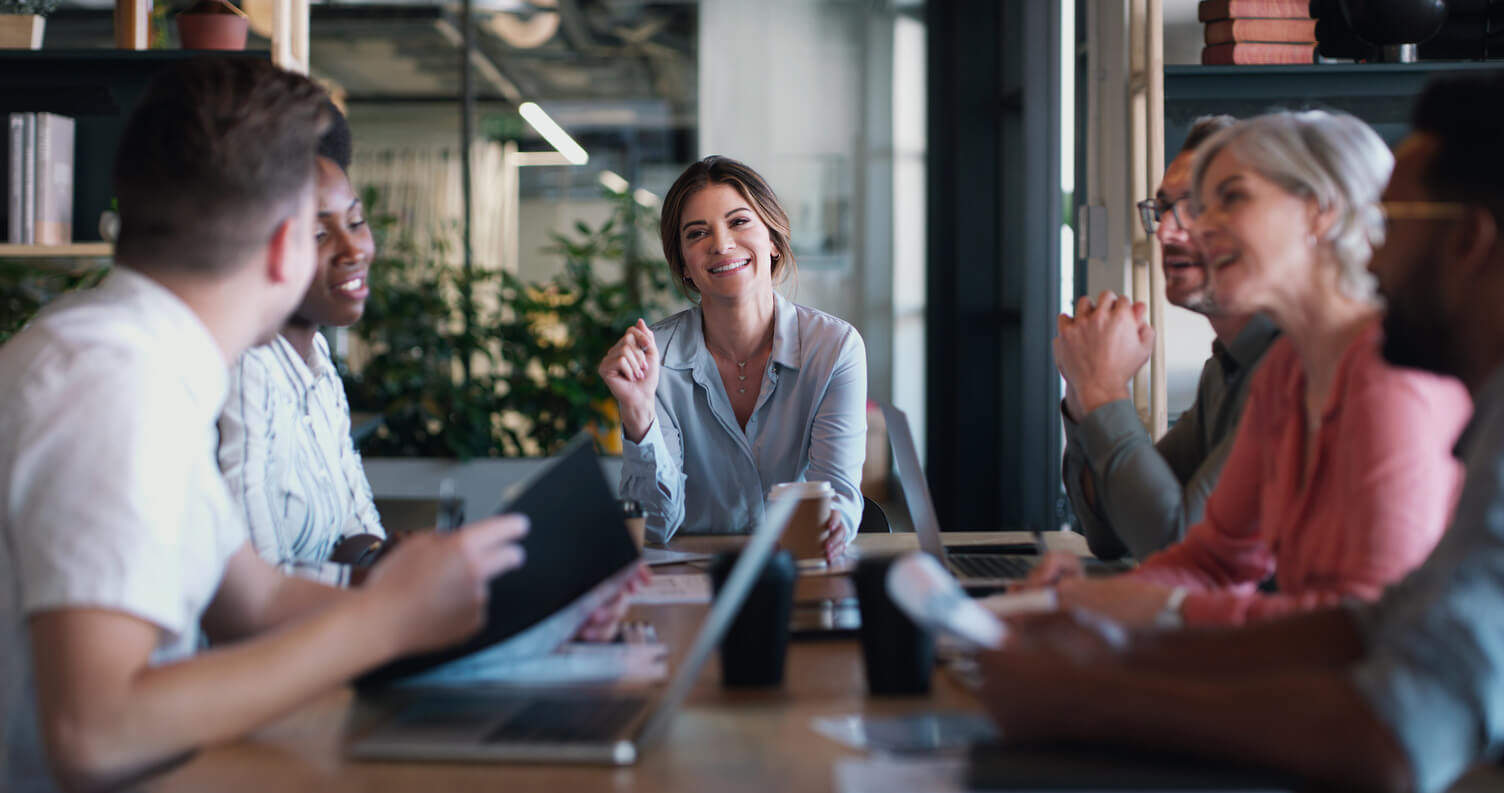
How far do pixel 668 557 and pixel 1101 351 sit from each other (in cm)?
78

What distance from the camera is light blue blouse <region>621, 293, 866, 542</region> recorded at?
8.61ft

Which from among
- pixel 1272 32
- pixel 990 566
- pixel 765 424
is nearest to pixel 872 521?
pixel 765 424

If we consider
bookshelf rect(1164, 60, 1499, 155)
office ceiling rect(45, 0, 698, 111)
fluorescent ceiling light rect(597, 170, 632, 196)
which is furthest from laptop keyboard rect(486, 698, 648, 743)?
office ceiling rect(45, 0, 698, 111)

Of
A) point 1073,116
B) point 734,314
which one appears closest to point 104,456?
point 734,314

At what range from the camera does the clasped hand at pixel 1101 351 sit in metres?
1.92

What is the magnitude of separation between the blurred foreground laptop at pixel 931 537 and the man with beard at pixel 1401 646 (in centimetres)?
56

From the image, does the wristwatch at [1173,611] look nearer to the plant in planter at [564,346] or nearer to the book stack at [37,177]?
the book stack at [37,177]

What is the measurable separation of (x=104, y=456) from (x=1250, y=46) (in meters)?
2.93

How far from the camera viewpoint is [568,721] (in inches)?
41.0

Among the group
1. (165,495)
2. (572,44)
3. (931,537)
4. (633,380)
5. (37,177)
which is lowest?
(931,537)

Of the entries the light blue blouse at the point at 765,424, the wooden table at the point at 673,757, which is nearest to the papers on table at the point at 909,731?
the wooden table at the point at 673,757

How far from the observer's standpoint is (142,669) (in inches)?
36.5

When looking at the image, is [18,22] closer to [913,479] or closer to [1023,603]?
[913,479]

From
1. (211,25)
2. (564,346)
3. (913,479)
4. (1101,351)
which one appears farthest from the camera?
(564,346)
